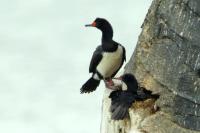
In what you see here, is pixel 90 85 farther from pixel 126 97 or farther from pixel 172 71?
pixel 172 71

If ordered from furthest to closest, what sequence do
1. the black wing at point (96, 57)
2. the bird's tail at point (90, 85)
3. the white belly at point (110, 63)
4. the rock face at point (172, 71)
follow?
the bird's tail at point (90, 85) < the black wing at point (96, 57) < the white belly at point (110, 63) < the rock face at point (172, 71)

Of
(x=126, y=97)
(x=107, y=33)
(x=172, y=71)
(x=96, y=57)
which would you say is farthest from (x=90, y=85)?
(x=172, y=71)

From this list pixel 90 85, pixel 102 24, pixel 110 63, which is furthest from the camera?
pixel 90 85

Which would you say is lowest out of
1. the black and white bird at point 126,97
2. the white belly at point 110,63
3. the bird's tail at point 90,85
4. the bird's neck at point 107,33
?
the bird's tail at point 90,85

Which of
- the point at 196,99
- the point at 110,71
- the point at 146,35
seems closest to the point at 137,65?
the point at 146,35

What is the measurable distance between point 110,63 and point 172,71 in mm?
4774

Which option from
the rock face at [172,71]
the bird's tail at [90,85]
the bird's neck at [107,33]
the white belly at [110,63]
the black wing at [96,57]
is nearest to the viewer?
the rock face at [172,71]

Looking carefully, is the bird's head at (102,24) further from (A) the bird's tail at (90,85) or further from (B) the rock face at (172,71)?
(B) the rock face at (172,71)

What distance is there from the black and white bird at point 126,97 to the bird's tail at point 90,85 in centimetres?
433

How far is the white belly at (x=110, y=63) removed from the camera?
21834 millimetres

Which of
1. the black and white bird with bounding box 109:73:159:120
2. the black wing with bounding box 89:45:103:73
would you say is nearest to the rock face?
the black and white bird with bounding box 109:73:159:120

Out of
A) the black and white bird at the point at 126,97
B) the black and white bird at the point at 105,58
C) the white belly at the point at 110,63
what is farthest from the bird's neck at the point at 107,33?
the black and white bird at the point at 126,97

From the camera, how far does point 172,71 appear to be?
17.5m

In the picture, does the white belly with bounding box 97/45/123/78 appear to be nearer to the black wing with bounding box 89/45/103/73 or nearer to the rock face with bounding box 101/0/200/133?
the black wing with bounding box 89/45/103/73
